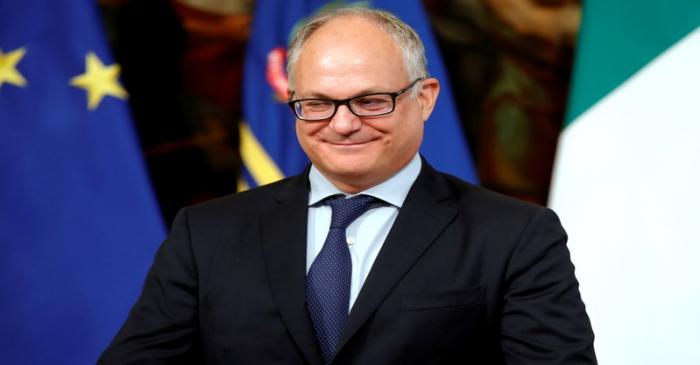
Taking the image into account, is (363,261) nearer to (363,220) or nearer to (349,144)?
(363,220)

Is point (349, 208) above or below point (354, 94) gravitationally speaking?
below

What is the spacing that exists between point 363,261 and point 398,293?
4.3 inches

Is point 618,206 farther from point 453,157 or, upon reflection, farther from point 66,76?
point 66,76

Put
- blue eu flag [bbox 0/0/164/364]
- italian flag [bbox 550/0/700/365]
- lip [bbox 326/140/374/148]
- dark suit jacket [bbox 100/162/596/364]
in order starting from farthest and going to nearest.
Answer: blue eu flag [bbox 0/0/164/364]
italian flag [bbox 550/0/700/365]
lip [bbox 326/140/374/148]
dark suit jacket [bbox 100/162/596/364]

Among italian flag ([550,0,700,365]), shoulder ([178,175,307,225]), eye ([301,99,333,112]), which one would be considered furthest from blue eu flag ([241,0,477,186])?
eye ([301,99,333,112])

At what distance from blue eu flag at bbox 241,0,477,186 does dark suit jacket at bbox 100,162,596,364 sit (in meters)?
1.36

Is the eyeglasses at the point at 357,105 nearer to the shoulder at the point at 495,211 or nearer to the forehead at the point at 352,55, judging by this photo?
the forehead at the point at 352,55

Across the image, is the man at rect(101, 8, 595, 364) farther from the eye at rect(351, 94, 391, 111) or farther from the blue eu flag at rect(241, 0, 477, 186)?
the blue eu flag at rect(241, 0, 477, 186)

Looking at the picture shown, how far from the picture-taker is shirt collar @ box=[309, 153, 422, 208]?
155 centimetres

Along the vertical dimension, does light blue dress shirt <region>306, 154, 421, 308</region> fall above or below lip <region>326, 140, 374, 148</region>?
below

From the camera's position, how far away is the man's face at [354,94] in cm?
144

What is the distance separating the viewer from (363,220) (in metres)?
1.53

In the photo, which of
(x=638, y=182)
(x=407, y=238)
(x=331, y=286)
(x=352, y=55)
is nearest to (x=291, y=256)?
(x=331, y=286)

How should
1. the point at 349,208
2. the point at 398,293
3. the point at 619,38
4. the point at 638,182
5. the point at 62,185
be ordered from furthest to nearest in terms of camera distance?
1. the point at 62,185
2. the point at 619,38
3. the point at 638,182
4. the point at 349,208
5. the point at 398,293
